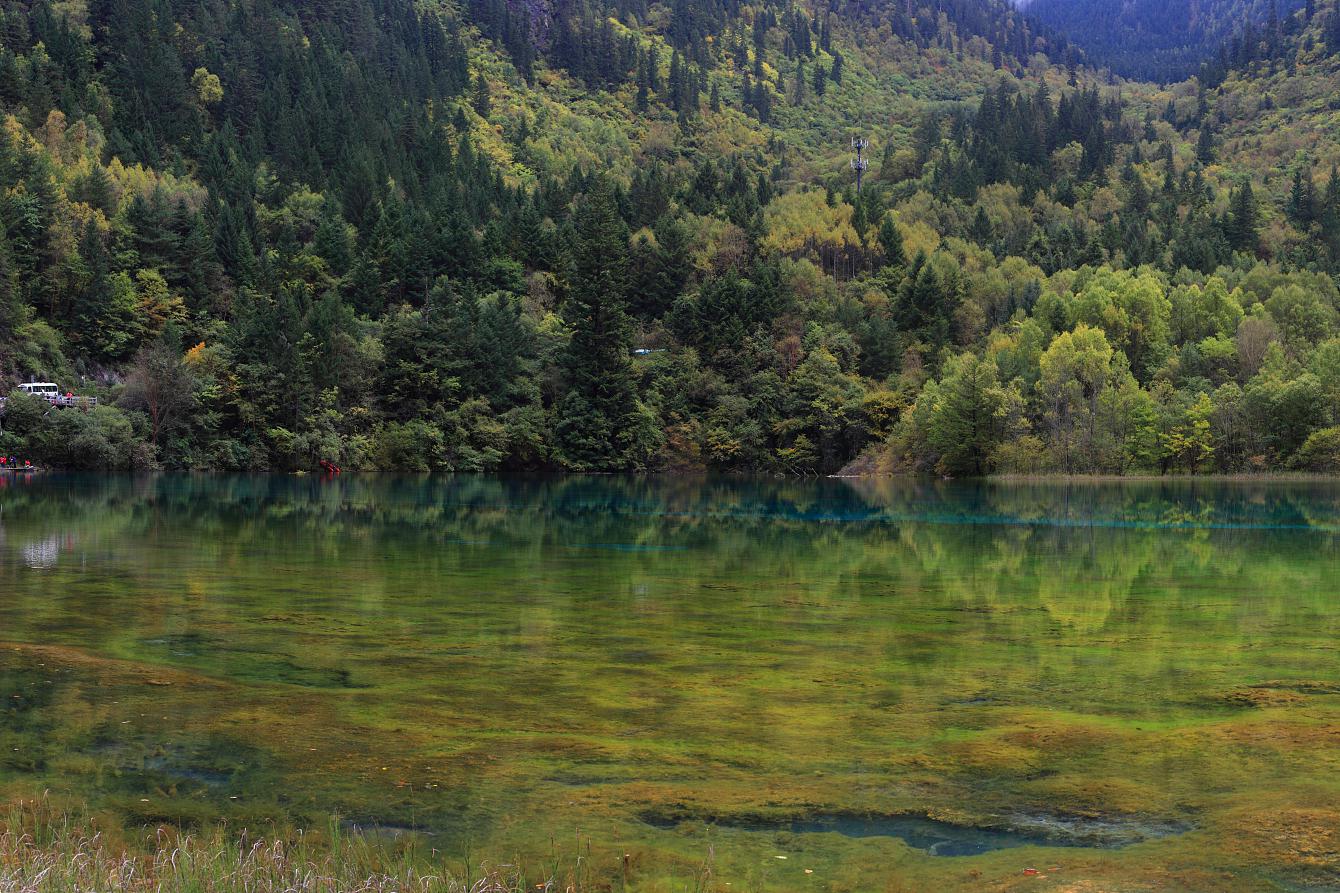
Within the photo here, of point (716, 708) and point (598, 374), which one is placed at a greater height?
point (598, 374)

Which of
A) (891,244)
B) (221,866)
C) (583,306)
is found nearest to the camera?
(221,866)

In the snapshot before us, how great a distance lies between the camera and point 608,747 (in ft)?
39.5

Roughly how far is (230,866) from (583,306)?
93675 millimetres

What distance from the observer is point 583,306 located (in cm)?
10088

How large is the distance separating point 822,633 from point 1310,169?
160 m

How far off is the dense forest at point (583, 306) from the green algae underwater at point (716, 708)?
5975 centimetres

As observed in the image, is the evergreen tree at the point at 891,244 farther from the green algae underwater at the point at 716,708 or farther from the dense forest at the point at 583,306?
the green algae underwater at the point at 716,708

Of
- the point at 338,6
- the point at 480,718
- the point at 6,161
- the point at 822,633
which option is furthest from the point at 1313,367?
the point at 338,6

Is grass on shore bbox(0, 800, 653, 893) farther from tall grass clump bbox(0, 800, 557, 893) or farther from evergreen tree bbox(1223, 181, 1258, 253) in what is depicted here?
evergreen tree bbox(1223, 181, 1258, 253)

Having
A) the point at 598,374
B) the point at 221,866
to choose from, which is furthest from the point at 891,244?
the point at 221,866

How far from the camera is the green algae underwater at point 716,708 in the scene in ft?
31.2

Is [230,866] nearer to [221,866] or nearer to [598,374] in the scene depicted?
[221,866]

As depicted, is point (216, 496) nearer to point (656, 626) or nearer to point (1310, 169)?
point (656, 626)

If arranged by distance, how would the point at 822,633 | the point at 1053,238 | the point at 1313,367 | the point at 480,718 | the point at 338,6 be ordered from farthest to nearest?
the point at 338,6 → the point at 1053,238 → the point at 1313,367 → the point at 822,633 → the point at 480,718
